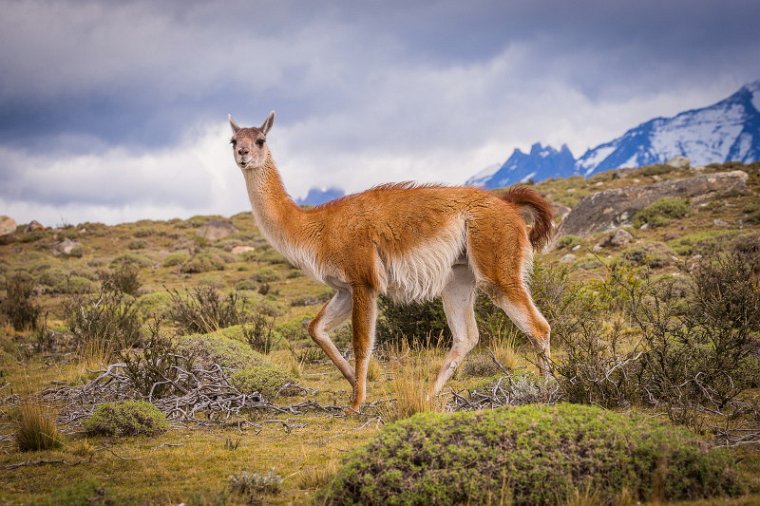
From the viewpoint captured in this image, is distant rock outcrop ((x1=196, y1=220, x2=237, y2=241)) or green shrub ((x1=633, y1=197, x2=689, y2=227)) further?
distant rock outcrop ((x1=196, y1=220, x2=237, y2=241))

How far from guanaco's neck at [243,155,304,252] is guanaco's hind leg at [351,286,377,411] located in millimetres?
1021

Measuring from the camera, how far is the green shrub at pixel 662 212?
20578 mm

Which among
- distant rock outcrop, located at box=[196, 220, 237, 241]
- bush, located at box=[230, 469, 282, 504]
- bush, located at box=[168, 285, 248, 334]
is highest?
distant rock outcrop, located at box=[196, 220, 237, 241]

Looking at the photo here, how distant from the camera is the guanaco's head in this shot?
6809 mm

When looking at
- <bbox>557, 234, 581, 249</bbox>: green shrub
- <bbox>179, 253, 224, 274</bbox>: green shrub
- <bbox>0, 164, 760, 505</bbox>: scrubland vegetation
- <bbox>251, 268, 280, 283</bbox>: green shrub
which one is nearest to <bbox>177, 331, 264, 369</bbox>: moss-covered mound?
<bbox>0, 164, 760, 505</bbox>: scrubland vegetation

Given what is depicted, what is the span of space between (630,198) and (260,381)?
20.1 metres

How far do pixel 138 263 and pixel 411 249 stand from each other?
26.9 meters

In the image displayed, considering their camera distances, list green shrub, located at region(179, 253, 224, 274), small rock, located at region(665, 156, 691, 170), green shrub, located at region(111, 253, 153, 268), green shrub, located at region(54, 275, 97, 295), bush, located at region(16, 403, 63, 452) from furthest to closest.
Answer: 1. small rock, located at region(665, 156, 691, 170)
2. green shrub, located at region(111, 253, 153, 268)
3. green shrub, located at region(179, 253, 224, 274)
4. green shrub, located at region(54, 275, 97, 295)
5. bush, located at region(16, 403, 63, 452)

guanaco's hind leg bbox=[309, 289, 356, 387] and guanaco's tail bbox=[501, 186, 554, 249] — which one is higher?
guanaco's tail bbox=[501, 186, 554, 249]

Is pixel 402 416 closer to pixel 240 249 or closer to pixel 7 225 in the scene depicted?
pixel 240 249

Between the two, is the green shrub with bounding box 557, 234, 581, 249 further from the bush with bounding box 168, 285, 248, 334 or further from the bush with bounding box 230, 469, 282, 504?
the bush with bounding box 230, 469, 282, 504

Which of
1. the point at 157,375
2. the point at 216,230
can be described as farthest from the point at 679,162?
the point at 157,375

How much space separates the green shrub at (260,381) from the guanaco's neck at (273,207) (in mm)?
1684

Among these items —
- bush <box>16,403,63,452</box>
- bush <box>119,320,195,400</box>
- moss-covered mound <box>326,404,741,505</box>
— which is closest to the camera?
moss-covered mound <box>326,404,741,505</box>
